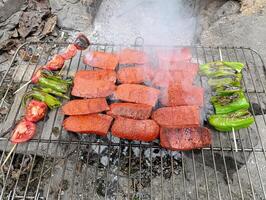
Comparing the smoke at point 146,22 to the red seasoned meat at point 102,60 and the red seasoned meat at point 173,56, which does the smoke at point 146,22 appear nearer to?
the red seasoned meat at point 173,56

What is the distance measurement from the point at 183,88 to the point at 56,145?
1445 millimetres

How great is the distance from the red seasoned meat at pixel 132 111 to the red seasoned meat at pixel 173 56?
29.3 inches

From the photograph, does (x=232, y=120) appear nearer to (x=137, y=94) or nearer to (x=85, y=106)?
(x=137, y=94)

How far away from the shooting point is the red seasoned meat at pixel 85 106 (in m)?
3.26

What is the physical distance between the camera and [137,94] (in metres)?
3.40

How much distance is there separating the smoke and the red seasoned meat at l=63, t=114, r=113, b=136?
8.03 feet

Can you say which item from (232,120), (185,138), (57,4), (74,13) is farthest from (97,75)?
(57,4)

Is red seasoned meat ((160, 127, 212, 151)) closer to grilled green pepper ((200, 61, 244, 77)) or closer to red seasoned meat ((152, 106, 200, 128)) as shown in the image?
red seasoned meat ((152, 106, 200, 128))

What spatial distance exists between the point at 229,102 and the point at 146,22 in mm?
3043

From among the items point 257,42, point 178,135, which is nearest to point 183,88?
point 178,135

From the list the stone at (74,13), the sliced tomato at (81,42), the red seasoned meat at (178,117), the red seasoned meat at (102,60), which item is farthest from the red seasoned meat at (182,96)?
the stone at (74,13)

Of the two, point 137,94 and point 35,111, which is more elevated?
point 137,94

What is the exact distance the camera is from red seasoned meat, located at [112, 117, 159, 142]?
122 inches

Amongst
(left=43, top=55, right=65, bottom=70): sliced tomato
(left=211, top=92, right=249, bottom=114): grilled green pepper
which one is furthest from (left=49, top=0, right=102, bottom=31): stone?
(left=211, top=92, right=249, bottom=114): grilled green pepper
